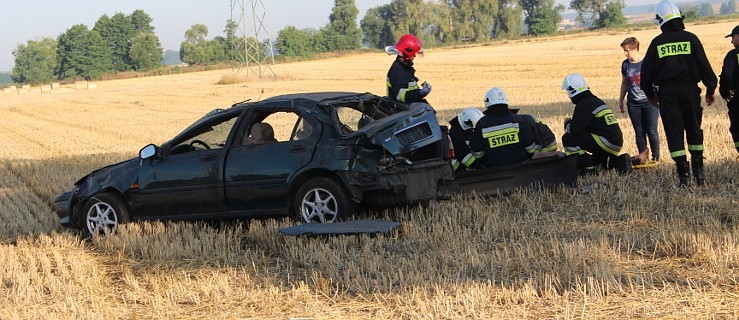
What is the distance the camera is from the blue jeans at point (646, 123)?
34.8 feet

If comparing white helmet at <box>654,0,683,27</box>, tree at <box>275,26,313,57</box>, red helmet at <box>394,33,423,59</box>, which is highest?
white helmet at <box>654,0,683,27</box>

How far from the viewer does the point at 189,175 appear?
29.3 feet

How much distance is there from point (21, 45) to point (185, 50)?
817 inches

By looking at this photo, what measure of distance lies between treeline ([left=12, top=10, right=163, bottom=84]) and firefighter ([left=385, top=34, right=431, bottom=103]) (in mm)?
96659

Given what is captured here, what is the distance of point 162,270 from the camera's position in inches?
290

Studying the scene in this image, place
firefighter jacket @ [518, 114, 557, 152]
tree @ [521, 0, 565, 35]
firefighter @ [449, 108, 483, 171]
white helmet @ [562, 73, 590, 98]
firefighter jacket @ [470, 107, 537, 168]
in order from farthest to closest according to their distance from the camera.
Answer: tree @ [521, 0, 565, 35]
firefighter @ [449, 108, 483, 171]
white helmet @ [562, 73, 590, 98]
firefighter jacket @ [518, 114, 557, 152]
firefighter jacket @ [470, 107, 537, 168]

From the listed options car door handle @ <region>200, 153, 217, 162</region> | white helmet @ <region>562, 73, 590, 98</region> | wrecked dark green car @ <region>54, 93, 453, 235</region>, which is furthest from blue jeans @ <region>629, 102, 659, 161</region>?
car door handle @ <region>200, 153, 217, 162</region>

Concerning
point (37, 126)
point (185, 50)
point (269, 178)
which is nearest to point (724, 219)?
point (269, 178)

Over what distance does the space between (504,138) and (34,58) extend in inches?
4597

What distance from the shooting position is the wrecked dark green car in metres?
8.12

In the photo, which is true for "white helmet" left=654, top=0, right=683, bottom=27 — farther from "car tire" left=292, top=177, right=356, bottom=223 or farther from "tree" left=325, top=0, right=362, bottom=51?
"tree" left=325, top=0, right=362, bottom=51

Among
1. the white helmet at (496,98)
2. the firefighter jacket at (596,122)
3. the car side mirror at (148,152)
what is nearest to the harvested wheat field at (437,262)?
the firefighter jacket at (596,122)

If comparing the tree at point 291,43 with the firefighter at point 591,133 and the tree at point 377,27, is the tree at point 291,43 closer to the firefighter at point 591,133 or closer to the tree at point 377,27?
the tree at point 377,27

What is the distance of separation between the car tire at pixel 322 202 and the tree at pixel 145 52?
332 ft
